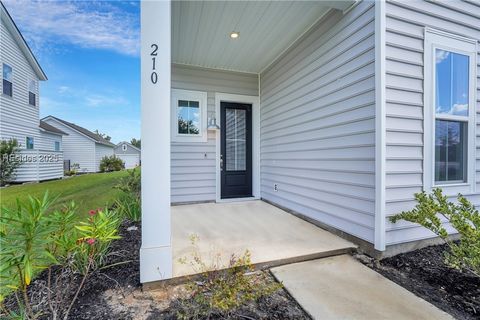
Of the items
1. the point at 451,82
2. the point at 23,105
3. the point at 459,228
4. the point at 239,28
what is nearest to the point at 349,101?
the point at 451,82

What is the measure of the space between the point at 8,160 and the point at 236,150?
349 inches

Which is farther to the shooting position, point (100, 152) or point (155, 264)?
point (100, 152)

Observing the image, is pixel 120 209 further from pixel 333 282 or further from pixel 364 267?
pixel 364 267

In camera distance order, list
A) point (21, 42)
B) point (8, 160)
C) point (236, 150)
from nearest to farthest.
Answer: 1. point (236, 150)
2. point (8, 160)
3. point (21, 42)

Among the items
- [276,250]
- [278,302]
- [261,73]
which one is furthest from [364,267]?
[261,73]

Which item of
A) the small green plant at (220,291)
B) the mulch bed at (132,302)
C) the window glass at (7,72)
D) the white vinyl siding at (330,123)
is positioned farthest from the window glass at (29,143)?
the small green plant at (220,291)

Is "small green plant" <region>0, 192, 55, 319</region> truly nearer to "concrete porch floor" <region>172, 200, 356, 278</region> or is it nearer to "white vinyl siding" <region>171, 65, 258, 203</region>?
"concrete porch floor" <region>172, 200, 356, 278</region>

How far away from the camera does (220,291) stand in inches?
58.7

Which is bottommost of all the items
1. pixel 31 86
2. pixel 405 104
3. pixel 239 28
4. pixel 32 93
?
pixel 405 104

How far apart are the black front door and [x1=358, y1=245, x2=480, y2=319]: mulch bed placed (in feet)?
10.6

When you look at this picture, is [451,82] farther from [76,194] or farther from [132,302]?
[76,194]

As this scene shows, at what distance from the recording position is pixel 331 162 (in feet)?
9.91

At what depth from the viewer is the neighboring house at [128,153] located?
80.4ft

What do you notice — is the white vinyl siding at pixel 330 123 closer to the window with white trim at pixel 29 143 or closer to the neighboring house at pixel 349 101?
the neighboring house at pixel 349 101
